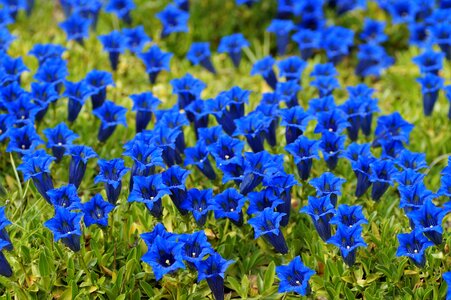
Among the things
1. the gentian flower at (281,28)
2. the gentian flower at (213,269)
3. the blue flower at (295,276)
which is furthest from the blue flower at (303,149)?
the gentian flower at (281,28)

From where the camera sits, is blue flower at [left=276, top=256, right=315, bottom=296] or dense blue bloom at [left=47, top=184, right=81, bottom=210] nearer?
blue flower at [left=276, top=256, right=315, bottom=296]

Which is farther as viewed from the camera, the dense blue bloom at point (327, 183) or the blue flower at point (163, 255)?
the dense blue bloom at point (327, 183)

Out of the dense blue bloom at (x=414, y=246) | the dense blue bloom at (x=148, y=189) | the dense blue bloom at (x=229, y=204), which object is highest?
the dense blue bloom at (x=148, y=189)

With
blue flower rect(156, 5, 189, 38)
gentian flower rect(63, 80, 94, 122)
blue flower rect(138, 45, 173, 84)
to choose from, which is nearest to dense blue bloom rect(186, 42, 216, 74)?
blue flower rect(156, 5, 189, 38)

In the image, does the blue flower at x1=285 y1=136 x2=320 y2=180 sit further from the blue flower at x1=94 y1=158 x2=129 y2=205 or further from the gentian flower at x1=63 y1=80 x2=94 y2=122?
the gentian flower at x1=63 y1=80 x2=94 y2=122

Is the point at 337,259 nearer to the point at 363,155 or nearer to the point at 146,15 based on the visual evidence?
the point at 363,155

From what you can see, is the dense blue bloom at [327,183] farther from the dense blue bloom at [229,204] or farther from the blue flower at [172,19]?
the blue flower at [172,19]

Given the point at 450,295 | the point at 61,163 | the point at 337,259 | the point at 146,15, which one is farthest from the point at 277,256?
the point at 146,15
